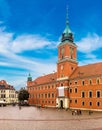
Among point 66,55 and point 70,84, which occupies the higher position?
point 66,55

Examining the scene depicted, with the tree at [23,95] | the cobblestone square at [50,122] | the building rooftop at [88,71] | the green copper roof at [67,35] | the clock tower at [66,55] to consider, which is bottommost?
the cobblestone square at [50,122]

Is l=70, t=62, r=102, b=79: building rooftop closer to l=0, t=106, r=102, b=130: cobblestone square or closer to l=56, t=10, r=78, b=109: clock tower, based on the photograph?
l=56, t=10, r=78, b=109: clock tower

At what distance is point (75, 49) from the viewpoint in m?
78.2

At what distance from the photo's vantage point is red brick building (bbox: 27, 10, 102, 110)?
6025 cm

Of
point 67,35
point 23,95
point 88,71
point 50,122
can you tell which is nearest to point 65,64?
point 88,71

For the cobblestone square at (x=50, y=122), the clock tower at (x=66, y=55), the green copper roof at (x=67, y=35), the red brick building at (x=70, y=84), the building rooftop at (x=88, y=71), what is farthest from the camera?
the green copper roof at (x=67, y=35)

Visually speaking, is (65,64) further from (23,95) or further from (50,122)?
(50,122)

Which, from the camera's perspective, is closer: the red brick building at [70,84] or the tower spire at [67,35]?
the red brick building at [70,84]

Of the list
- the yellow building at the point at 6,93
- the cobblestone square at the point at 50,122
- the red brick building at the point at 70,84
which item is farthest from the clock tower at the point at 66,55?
the yellow building at the point at 6,93

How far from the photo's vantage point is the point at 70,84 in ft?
229

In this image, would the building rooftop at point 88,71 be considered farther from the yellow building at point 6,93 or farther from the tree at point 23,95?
the yellow building at point 6,93

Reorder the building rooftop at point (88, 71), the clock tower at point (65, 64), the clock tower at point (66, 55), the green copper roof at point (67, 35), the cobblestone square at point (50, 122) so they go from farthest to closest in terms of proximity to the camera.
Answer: the green copper roof at point (67, 35) < the clock tower at point (66, 55) < the clock tower at point (65, 64) < the building rooftop at point (88, 71) < the cobblestone square at point (50, 122)

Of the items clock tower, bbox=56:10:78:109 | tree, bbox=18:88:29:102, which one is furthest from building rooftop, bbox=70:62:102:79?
tree, bbox=18:88:29:102

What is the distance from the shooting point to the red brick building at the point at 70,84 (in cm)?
6025
